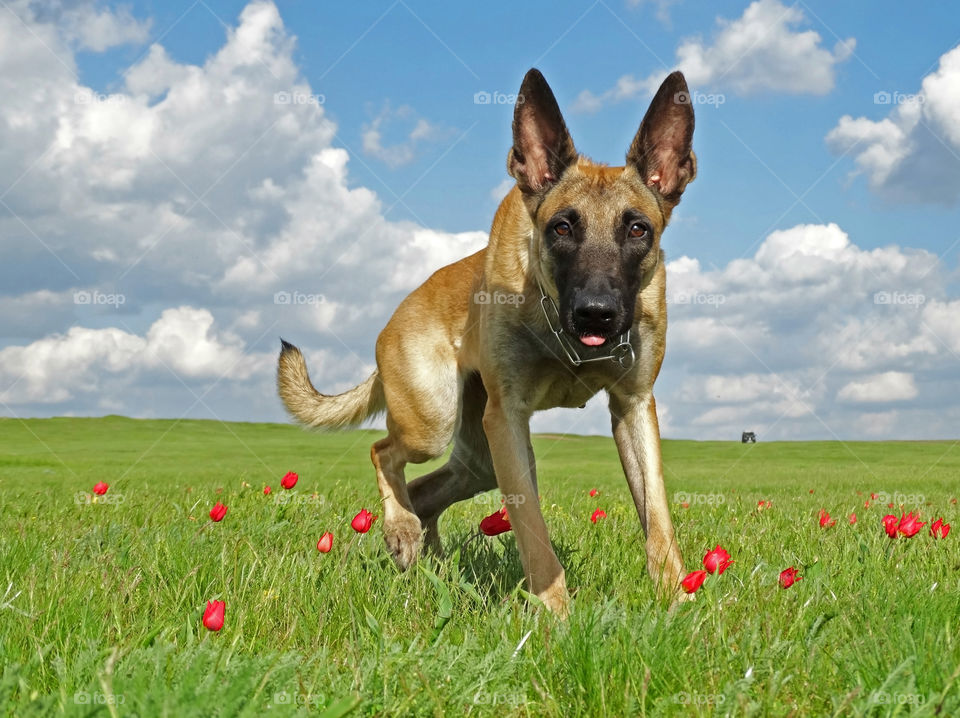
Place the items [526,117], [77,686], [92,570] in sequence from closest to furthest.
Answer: [77,686] < [92,570] < [526,117]

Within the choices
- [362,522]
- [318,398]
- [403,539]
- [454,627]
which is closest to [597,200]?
[362,522]

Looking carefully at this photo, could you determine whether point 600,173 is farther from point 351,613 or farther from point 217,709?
point 217,709

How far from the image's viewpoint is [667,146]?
4898 millimetres

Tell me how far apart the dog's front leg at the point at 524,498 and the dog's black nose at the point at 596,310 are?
35.9 inches

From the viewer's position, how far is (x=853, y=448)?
39469mm

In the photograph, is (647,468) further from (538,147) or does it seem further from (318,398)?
(318,398)

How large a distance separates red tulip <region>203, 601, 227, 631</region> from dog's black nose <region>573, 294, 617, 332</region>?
2.18m

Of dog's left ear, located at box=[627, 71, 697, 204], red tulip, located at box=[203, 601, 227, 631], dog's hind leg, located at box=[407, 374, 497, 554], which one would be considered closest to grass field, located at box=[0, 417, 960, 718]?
red tulip, located at box=[203, 601, 227, 631]

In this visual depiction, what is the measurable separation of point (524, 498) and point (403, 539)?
5.19 feet

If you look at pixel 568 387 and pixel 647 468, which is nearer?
pixel 647 468

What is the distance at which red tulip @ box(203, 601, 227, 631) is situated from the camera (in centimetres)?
283

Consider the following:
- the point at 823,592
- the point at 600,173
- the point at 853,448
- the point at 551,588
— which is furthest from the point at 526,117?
the point at 853,448

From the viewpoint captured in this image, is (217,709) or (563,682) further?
(563,682)

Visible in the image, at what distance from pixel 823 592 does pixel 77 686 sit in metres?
3.39
